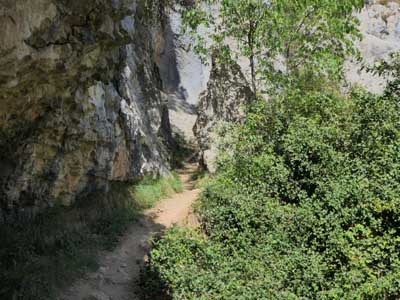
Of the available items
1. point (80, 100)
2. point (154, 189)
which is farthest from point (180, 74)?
point (80, 100)

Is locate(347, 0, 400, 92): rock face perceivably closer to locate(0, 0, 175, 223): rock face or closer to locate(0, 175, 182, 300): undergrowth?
locate(0, 0, 175, 223): rock face

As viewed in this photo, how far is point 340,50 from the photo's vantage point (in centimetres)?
1309

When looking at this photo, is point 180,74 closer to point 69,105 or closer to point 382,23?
point 382,23

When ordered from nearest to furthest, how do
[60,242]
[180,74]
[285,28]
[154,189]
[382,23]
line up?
[60,242] < [154,189] < [285,28] < [180,74] < [382,23]

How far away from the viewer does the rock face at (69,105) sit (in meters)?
4.77

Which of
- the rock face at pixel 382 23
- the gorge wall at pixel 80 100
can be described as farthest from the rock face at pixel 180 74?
the rock face at pixel 382 23

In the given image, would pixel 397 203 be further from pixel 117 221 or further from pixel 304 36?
pixel 304 36

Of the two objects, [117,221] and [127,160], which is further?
[127,160]

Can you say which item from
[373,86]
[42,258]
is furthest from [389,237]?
[373,86]

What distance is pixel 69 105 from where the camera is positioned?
791cm

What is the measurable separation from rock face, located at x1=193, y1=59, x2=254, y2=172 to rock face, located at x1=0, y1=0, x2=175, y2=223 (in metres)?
1.79

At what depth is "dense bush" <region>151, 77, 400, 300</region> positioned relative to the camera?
6.95 m

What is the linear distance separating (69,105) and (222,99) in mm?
7541

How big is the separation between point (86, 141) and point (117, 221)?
A: 1.78 metres
